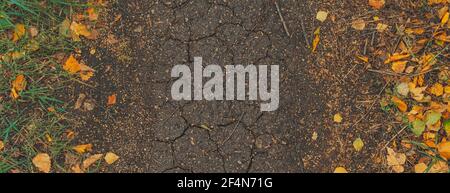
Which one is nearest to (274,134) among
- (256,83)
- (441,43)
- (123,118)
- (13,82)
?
(256,83)

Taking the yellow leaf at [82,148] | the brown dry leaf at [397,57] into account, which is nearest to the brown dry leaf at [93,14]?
the yellow leaf at [82,148]

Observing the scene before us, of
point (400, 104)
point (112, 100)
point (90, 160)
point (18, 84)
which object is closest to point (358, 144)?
point (400, 104)

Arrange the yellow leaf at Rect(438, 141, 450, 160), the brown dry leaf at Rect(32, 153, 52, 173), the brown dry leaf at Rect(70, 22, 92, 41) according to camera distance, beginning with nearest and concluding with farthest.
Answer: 1. the yellow leaf at Rect(438, 141, 450, 160)
2. the brown dry leaf at Rect(32, 153, 52, 173)
3. the brown dry leaf at Rect(70, 22, 92, 41)

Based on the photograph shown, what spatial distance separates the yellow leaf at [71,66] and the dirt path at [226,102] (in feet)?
0.33

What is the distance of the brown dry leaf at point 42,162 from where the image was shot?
315cm

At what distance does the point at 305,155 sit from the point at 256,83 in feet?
1.76

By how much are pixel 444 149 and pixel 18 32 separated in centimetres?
275

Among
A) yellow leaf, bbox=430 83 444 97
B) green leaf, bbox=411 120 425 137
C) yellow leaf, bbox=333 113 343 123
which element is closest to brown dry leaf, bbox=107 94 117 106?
yellow leaf, bbox=333 113 343 123

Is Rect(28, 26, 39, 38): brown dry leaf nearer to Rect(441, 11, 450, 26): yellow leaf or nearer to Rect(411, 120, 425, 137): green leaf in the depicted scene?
Rect(411, 120, 425, 137): green leaf

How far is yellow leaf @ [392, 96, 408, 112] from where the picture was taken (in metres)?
3.11

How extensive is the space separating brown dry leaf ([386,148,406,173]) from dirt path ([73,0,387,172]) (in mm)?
85

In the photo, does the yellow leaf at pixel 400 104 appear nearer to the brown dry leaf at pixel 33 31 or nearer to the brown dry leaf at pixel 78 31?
the brown dry leaf at pixel 78 31

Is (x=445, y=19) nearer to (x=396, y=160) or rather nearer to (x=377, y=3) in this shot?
(x=377, y=3)

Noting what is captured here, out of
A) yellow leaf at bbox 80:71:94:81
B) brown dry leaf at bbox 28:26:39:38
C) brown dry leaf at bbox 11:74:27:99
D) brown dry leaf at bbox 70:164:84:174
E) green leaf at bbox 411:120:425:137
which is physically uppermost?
brown dry leaf at bbox 28:26:39:38
